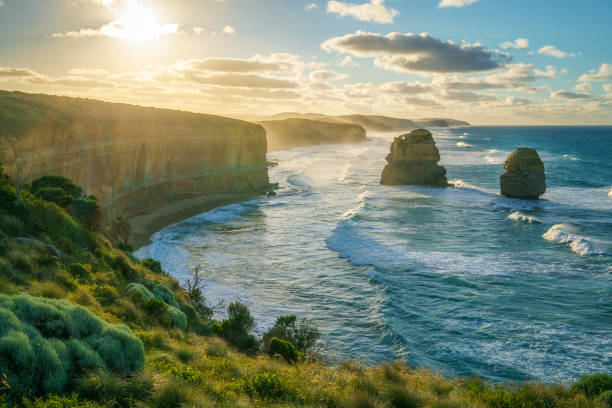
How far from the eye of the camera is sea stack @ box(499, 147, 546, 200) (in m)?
44.3

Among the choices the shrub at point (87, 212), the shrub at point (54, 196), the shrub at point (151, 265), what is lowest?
the shrub at point (151, 265)

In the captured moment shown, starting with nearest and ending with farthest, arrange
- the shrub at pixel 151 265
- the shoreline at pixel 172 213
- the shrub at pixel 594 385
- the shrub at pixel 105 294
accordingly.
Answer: the shrub at pixel 594 385
the shrub at pixel 105 294
the shrub at pixel 151 265
the shoreline at pixel 172 213

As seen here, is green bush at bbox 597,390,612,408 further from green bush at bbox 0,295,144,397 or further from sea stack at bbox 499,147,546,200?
sea stack at bbox 499,147,546,200

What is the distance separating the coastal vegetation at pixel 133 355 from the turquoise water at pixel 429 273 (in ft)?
9.54

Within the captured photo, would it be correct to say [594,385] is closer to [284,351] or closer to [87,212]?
[284,351]

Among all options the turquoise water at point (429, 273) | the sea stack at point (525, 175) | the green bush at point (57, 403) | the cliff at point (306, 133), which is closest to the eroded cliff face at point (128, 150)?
the turquoise water at point (429, 273)

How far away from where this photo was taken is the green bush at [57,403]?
19.2 ft

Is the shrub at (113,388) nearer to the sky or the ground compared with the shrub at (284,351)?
nearer to the sky

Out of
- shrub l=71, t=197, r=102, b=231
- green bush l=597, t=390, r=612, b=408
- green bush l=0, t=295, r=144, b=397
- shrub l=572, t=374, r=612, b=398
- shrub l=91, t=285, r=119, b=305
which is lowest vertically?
shrub l=572, t=374, r=612, b=398

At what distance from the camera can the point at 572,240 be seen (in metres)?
29.4

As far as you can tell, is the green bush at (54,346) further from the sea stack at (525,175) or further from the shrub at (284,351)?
the sea stack at (525,175)

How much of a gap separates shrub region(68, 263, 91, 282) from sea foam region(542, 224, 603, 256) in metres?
28.7

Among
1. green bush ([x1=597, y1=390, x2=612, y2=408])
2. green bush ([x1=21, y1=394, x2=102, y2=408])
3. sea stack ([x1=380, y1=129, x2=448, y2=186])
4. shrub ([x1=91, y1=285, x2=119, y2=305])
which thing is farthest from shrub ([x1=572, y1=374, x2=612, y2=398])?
sea stack ([x1=380, y1=129, x2=448, y2=186])

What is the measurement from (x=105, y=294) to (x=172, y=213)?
96.9 ft
